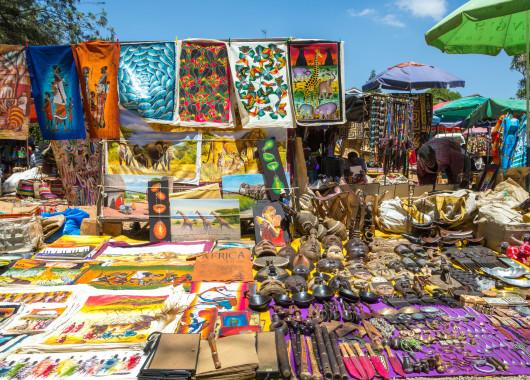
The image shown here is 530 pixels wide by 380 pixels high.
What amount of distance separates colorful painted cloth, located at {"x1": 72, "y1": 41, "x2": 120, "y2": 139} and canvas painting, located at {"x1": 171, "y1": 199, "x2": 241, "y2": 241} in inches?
60.4

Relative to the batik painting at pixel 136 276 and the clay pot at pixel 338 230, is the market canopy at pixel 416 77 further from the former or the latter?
the batik painting at pixel 136 276

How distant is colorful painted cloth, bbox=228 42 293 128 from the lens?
5758 millimetres

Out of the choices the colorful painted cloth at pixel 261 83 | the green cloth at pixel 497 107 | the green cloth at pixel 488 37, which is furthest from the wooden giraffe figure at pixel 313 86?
the green cloth at pixel 497 107

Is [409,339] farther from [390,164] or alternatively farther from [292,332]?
[390,164]

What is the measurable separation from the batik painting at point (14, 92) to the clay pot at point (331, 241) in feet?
15.5

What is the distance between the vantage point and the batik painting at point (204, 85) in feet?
→ 18.8

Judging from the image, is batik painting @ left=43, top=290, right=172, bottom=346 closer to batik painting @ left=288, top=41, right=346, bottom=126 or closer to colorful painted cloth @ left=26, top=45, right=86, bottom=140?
colorful painted cloth @ left=26, top=45, right=86, bottom=140

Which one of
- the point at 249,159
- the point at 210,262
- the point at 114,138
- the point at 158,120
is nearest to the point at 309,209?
the point at 249,159

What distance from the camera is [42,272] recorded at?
4414 mm

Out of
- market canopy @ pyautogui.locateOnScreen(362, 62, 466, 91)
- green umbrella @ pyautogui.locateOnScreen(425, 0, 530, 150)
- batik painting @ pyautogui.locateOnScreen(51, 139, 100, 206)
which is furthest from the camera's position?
market canopy @ pyautogui.locateOnScreen(362, 62, 466, 91)

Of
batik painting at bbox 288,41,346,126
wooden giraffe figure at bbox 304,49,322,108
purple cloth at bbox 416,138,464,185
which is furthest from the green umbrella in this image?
wooden giraffe figure at bbox 304,49,322,108

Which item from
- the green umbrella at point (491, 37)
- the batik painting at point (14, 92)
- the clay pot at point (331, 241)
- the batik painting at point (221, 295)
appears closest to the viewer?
the batik painting at point (221, 295)

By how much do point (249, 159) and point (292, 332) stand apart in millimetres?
3331

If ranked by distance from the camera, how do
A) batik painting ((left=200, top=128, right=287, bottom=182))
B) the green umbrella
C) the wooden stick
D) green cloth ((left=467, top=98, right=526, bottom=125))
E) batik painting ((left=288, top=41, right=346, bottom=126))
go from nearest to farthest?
the wooden stick
batik painting ((left=288, top=41, right=346, bottom=126))
batik painting ((left=200, top=128, right=287, bottom=182))
the green umbrella
green cloth ((left=467, top=98, right=526, bottom=125))
